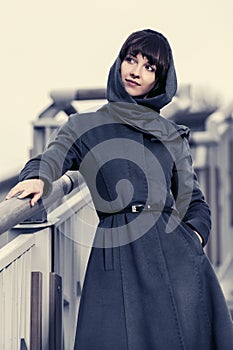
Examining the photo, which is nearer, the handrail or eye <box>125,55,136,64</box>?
the handrail

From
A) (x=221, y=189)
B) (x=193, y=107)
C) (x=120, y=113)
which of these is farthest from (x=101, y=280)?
(x=221, y=189)

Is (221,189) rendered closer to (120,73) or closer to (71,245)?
(71,245)

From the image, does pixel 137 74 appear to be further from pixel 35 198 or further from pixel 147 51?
pixel 35 198

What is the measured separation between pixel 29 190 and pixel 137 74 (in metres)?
0.58

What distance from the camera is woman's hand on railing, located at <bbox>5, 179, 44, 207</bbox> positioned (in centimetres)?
196

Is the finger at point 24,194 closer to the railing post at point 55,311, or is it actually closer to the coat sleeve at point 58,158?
the coat sleeve at point 58,158

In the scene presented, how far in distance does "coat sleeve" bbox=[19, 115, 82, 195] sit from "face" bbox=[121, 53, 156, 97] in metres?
0.18

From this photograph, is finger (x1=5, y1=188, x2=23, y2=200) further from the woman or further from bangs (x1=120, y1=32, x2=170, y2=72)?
bangs (x1=120, y1=32, x2=170, y2=72)

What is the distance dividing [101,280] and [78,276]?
0.78m

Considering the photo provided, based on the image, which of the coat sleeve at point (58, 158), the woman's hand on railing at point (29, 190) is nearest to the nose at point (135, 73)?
the coat sleeve at point (58, 158)

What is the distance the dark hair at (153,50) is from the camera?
7.96 feet

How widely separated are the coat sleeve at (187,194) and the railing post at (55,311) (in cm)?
40

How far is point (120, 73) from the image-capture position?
2.43 m

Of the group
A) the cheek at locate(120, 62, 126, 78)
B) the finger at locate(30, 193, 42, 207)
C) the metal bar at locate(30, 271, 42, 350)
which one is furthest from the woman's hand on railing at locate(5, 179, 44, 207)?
the cheek at locate(120, 62, 126, 78)
